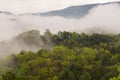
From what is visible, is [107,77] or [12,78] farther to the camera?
[107,77]

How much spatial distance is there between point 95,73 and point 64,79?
48.0ft

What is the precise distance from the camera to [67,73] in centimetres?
→ 19362

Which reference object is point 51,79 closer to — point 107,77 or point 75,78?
point 75,78

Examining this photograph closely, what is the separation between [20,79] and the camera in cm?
10888

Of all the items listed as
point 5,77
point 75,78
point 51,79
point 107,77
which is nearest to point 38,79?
point 51,79

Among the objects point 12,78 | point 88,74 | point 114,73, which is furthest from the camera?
point 88,74

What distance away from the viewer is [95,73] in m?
198

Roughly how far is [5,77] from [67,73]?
283ft

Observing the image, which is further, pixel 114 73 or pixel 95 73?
pixel 95 73

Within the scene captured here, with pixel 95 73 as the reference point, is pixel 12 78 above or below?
above

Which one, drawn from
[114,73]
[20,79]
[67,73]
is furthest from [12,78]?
[67,73]

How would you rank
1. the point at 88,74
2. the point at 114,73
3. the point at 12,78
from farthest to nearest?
the point at 88,74 < the point at 114,73 < the point at 12,78

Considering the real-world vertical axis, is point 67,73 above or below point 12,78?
below

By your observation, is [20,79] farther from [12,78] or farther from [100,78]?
[100,78]
